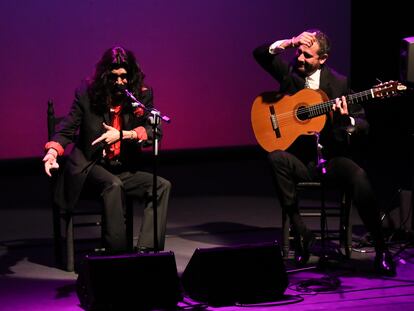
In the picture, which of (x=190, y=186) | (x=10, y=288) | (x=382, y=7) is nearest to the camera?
(x=10, y=288)

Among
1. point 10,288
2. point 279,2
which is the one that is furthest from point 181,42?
point 10,288

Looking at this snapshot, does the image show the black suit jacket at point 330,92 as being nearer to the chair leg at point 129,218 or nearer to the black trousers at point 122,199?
the black trousers at point 122,199

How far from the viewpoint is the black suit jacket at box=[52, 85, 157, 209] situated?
5.32 m

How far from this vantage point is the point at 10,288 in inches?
193

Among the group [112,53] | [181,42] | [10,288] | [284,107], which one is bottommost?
[10,288]

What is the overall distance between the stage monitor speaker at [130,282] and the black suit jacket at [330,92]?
5.37 feet

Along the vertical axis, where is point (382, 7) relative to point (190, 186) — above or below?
above

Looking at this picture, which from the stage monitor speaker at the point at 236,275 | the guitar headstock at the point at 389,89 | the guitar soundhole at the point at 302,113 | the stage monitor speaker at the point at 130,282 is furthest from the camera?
the guitar soundhole at the point at 302,113

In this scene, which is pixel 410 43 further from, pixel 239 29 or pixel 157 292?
pixel 239 29

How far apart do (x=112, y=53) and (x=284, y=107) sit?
46.3 inches

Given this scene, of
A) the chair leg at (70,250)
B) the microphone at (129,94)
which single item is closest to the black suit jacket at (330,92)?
the microphone at (129,94)

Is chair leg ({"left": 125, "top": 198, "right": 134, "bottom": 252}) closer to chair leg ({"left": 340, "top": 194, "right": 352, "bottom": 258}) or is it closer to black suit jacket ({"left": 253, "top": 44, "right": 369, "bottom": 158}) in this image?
black suit jacket ({"left": 253, "top": 44, "right": 369, "bottom": 158})

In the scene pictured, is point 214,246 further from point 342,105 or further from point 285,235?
point 342,105

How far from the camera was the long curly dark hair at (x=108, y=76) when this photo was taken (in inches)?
207
